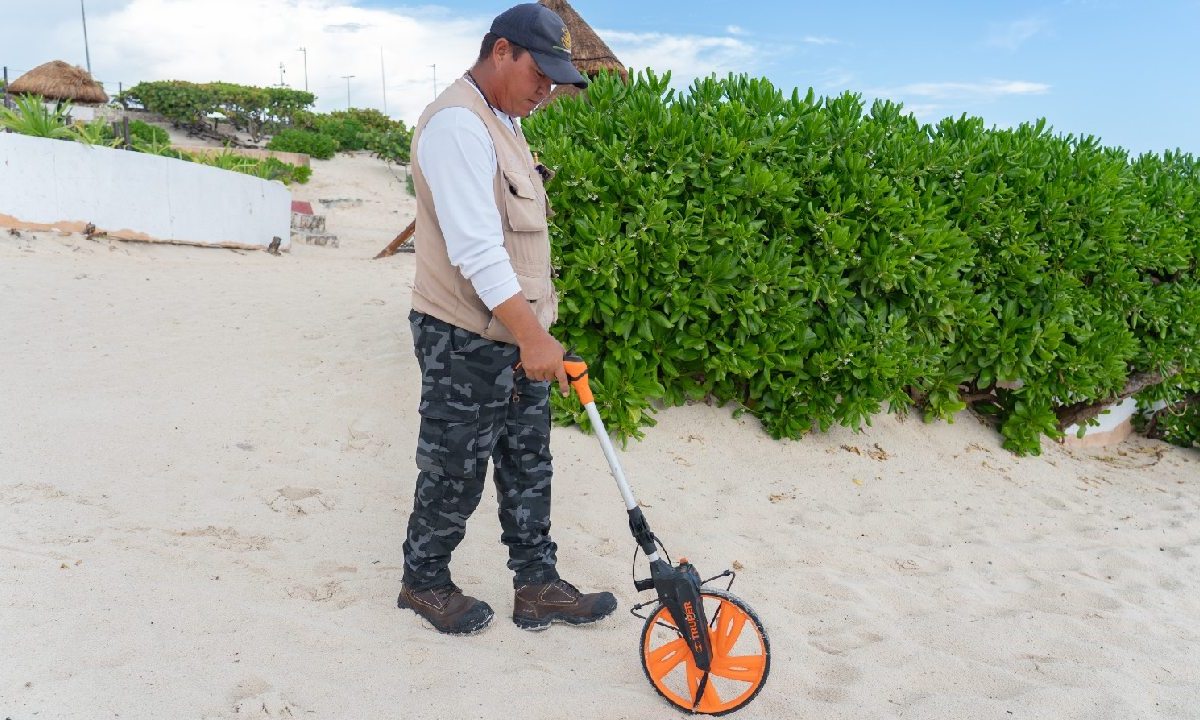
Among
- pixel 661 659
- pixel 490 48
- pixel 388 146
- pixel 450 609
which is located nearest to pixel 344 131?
pixel 388 146

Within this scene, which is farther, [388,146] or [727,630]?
[388,146]

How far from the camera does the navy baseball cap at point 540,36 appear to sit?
2762mm

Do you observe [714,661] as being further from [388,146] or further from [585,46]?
[388,146]

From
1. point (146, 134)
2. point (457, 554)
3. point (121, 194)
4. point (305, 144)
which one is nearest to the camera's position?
point (457, 554)

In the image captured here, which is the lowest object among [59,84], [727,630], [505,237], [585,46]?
[727,630]

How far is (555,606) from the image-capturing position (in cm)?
342

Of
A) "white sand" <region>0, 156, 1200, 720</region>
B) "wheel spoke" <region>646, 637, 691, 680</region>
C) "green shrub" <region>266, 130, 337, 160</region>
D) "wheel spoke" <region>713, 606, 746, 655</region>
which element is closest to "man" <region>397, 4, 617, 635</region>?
"white sand" <region>0, 156, 1200, 720</region>

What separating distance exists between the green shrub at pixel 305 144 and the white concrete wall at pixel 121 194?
674 inches

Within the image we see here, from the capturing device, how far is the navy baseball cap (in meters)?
2.76

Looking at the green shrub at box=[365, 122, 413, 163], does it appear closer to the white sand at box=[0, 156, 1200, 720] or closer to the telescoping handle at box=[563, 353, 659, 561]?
the white sand at box=[0, 156, 1200, 720]

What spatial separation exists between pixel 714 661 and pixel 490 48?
219 cm

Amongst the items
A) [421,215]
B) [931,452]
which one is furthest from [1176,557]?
[421,215]

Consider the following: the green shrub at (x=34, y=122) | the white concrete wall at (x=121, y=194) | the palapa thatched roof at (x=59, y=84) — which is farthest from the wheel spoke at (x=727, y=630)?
the palapa thatched roof at (x=59, y=84)

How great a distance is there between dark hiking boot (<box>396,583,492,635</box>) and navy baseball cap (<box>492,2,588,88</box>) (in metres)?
1.95
